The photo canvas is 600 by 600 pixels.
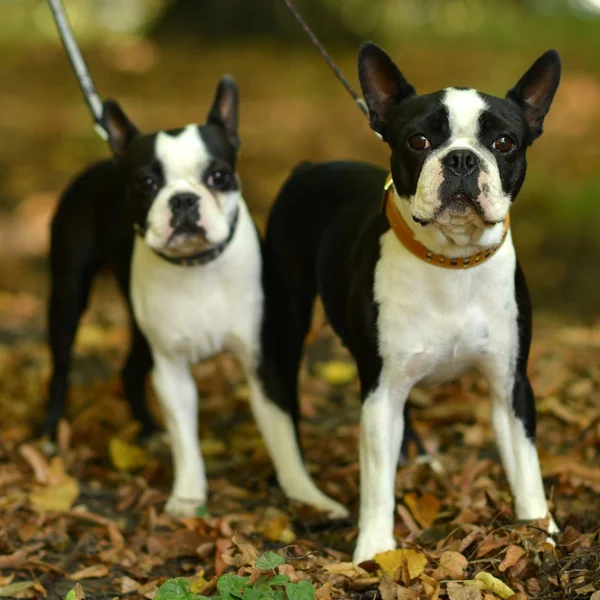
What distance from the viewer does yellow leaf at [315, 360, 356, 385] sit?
234 inches

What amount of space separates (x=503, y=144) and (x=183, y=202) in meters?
1.34

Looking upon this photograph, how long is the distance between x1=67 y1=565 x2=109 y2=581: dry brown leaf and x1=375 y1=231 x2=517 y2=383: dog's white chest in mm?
1378

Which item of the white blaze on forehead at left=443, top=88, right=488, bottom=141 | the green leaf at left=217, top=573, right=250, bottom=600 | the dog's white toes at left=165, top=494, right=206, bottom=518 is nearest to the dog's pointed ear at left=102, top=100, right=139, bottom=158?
the dog's white toes at left=165, top=494, right=206, bottom=518

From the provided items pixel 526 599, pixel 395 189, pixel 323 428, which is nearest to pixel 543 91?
pixel 395 189

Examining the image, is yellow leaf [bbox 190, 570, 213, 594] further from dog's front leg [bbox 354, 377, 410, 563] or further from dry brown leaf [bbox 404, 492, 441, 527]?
dry brown leaf [bbox 404, 492, 441, 527]

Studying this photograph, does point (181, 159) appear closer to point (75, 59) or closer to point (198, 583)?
point (75, 59)

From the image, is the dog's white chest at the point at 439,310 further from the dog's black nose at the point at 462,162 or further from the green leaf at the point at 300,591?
the green leaf at the point at 300,591

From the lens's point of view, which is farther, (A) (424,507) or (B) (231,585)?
(A) (424,507)

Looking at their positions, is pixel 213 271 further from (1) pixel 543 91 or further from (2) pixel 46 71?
(2) pixel 46 71

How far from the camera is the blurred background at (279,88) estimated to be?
9.30 m

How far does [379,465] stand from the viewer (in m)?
3.59

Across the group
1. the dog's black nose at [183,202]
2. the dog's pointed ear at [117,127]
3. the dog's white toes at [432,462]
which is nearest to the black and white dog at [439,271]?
the dog's black nose at [183,202]

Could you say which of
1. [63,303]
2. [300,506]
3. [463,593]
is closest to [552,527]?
[463,593]

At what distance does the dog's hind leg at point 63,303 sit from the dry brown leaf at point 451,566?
2.49 meters
